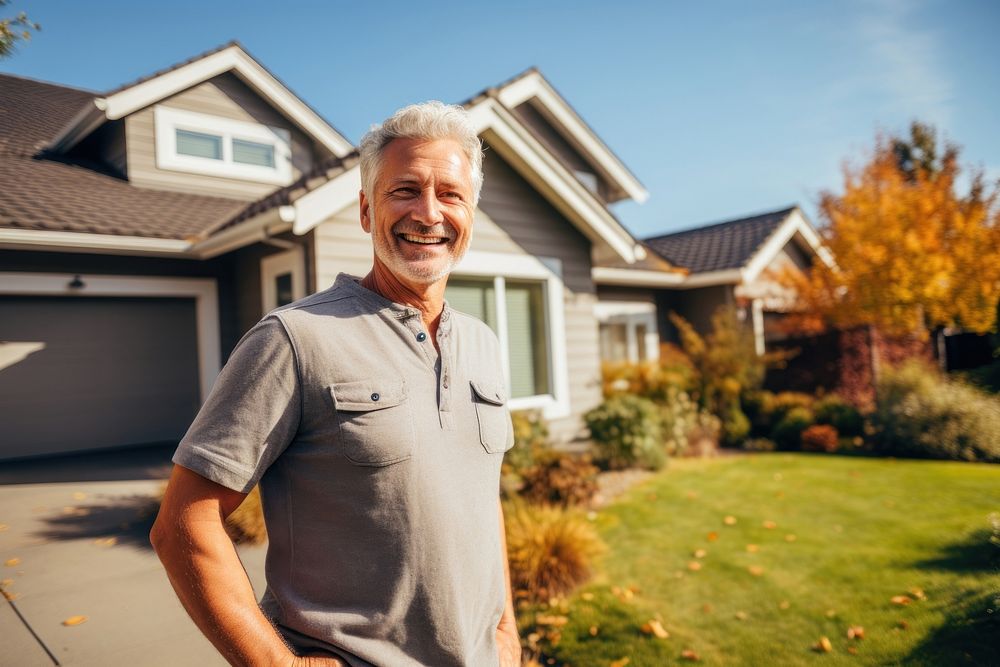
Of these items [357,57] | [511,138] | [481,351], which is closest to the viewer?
[481,351]

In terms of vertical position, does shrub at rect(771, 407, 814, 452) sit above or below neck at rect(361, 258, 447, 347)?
below

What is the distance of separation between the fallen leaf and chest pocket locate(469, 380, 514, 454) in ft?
9.21

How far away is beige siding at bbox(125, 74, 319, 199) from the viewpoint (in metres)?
5.20

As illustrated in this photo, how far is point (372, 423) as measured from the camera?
1316mm

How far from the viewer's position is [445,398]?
4.88 feet

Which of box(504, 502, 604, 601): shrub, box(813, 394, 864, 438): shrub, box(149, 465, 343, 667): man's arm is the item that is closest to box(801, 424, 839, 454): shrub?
box(813, 394, 864, 438): shrub

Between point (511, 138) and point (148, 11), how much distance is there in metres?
4.94

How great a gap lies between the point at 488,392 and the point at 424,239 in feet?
1.50

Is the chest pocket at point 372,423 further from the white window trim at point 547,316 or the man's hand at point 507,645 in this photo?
the white window trim at point 547,316

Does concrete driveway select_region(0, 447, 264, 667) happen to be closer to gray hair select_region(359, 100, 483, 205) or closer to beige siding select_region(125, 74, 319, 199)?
gray hair select_region(359, 100, 483, 205)

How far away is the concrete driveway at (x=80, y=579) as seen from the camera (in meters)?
1.88

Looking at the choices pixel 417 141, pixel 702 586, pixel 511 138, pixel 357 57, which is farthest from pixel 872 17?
pixel 417 141

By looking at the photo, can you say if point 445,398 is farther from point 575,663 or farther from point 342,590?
point 575,663

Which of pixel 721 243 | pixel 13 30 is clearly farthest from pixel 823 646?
pixel 721 243
